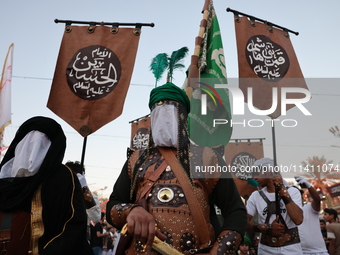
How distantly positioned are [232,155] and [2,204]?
1142cm

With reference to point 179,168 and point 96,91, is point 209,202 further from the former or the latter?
point 96,91

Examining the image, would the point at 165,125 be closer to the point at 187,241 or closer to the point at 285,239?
the point at 187,241

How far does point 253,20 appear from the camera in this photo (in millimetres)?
7273

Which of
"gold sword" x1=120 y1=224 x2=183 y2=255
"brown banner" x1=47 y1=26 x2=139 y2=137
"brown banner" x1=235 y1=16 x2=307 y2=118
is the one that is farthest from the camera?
"brown banner" x1=235 y1=16 x2=307 y2=118

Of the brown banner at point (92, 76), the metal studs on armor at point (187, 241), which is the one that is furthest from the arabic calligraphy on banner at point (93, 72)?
the metal studs on armor at point (187, 241)

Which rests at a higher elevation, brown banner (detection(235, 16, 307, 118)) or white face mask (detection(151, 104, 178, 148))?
brown banner (detection(235, 16, 307, 118))

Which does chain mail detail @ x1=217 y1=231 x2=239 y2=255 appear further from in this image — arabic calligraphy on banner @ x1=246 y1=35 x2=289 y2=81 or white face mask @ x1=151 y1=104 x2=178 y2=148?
arabic calligraphy on banner @ x1=246 y1=35 x2=289 y2=81

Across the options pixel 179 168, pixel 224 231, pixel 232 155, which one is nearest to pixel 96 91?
pixel 179 168

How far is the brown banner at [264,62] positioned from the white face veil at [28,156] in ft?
13.7

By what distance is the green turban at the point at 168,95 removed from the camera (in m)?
2.73

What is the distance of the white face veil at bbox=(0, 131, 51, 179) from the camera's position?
2738mm

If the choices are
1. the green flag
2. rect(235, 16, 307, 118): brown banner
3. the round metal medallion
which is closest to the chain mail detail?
the round metal medallion

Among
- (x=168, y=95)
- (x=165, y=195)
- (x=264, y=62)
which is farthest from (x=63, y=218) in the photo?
(x=264, y=62)

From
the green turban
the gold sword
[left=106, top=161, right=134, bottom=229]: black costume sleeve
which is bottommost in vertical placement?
the gold sword
